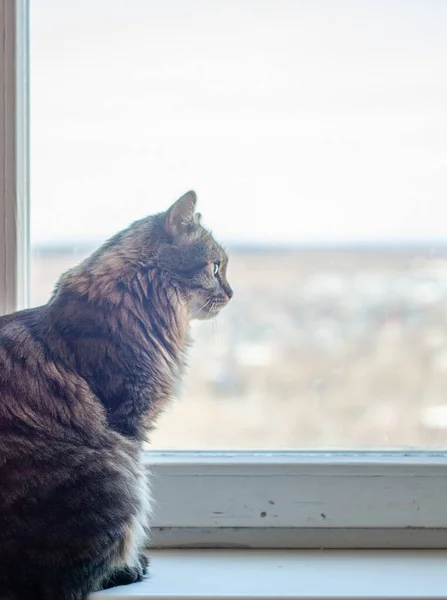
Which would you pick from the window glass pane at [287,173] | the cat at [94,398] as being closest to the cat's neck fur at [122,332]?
the cat at [94,398]

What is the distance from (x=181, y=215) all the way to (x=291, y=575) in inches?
24.3

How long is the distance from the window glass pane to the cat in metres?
0.13

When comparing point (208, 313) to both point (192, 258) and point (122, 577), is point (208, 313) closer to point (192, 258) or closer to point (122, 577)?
point (192, 258)

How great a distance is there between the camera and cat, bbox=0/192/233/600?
1.11 metres

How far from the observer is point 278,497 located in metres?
1.44

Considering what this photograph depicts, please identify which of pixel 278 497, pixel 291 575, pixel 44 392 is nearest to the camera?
pixel 44 392

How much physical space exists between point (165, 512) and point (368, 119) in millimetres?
803

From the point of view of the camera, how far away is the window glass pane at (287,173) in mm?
1486

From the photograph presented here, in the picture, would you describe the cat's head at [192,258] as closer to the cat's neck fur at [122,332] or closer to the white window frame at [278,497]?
the cat's neck fur at [122,332]

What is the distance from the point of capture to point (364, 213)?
1.50 metres

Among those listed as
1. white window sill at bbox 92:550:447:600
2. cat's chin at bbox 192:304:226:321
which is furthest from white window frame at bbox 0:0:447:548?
cat's chin at bbox 192:304:226:321

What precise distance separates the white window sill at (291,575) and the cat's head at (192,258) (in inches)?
16.8

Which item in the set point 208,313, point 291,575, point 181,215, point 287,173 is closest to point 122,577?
point 291,575

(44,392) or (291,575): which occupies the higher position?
(44,392)
